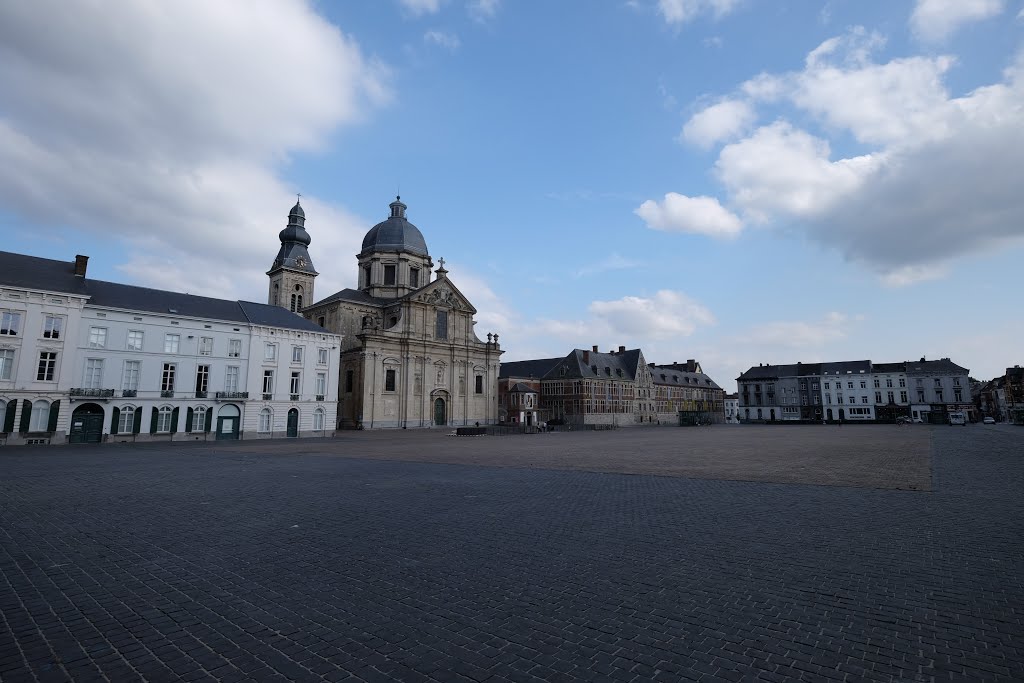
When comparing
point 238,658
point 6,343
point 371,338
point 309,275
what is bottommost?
point 238,658

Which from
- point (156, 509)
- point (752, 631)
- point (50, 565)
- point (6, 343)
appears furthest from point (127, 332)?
point (752, 631)

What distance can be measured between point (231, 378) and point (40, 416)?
39.7ft

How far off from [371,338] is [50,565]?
54750 millimetres

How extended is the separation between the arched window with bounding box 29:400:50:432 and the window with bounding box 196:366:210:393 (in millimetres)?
9092

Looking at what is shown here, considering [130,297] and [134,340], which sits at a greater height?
[130,297]

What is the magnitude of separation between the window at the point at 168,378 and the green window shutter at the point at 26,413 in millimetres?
7514

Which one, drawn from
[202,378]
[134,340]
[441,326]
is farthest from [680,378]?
[134,340]

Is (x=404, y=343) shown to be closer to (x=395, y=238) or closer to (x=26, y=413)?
(x=395, y=238)

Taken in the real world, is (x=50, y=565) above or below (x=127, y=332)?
below

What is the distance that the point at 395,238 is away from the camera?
7638 centimetres

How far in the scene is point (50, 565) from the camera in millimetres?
7359

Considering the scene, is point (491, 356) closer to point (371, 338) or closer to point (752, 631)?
point (371, 338)

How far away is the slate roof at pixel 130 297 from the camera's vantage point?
117 ft

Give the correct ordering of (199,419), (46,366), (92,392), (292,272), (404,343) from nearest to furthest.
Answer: (46,366) < (92,392) < (199,419) < (404,343) < (292,272)
